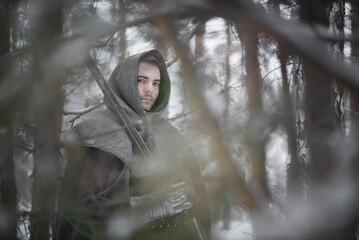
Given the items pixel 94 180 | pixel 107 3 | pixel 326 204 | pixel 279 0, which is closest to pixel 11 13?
pixel 107 3

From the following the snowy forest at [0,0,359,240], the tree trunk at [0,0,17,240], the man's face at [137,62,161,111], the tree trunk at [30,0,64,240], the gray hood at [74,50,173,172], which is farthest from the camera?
the man's face at [137,62,161,111]

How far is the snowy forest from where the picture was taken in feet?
0.97

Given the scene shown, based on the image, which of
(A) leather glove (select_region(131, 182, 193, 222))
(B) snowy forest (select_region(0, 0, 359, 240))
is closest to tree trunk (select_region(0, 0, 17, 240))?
(B) snowy forest (select_region(0, 0, 359, 240))

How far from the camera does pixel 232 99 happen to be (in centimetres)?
125

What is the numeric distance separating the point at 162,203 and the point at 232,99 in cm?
46

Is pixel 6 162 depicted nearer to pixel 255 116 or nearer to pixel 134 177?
pixel 134 177

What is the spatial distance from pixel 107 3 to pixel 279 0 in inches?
44.2

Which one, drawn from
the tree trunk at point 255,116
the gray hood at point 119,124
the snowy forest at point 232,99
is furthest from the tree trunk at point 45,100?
the tree trunk at point 255,116

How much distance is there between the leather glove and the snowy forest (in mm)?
105

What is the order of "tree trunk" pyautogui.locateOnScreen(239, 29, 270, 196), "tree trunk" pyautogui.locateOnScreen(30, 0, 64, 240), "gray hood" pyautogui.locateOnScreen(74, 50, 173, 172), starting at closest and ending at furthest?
"tree trunk" pyautogui.locateOnScreen(30, 0, 64, 240) < "tree trunk" pyautogui.locateOnScreen(239, 29, 270, 196) < "gray hood" pyautogui.locateOnScreen(74, 50, 173, 172)

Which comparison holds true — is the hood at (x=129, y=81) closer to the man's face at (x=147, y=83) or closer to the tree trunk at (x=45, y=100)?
the man's face at (x=147, y=83)

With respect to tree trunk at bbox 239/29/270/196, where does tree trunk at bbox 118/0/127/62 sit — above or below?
above

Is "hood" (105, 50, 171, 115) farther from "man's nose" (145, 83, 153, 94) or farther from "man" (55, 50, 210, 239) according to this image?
"man's nose" (145, 83, 153, 94)

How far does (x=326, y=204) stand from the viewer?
9.7 inches
